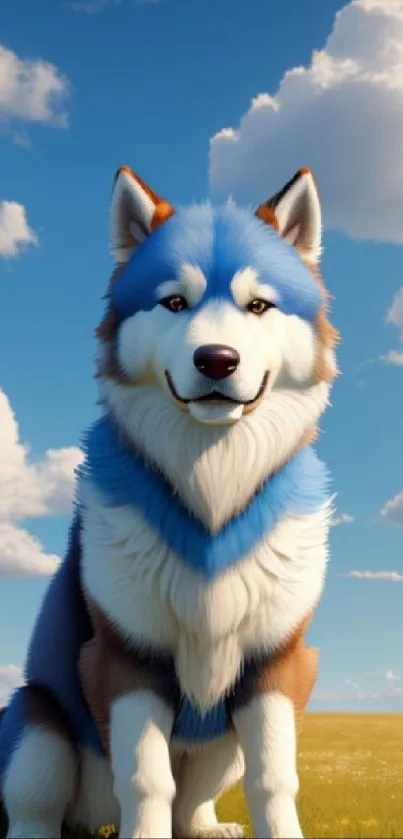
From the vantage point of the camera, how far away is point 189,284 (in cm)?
395

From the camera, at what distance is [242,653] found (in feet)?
13.5

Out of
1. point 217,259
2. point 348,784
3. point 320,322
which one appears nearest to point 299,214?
point 320,322

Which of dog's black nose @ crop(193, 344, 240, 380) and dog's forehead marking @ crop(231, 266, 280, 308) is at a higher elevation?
dog's forehead marking @ crop(231, 266, 280, 308)

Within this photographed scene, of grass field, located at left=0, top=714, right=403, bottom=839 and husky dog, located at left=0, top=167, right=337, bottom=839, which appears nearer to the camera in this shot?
husky dog, located at left=0, top=167, right=337, bottom=839

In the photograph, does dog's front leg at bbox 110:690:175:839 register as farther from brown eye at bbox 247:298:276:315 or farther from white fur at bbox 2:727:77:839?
brown eye at bbox 247:298:276:315

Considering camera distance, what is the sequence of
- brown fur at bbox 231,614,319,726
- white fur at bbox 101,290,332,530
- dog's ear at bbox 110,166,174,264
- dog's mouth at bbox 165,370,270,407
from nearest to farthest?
dog's mouth at bbox 165,370,270,407
white fur at bbox 101,290,332,530
brown fur at bbox 231,614,319,726
dog's ear at bbox 110,166,174,264

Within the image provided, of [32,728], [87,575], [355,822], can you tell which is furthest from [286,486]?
[355,822]

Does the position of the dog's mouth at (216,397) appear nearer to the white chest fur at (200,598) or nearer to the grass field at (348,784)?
the white chest fur at (200,598)

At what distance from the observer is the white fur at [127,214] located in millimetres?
4312

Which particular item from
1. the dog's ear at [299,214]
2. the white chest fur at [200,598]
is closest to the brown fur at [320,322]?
the dog's ear at [299,214]

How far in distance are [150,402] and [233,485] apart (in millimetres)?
521

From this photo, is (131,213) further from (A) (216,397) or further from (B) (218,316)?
(A) (216,397)

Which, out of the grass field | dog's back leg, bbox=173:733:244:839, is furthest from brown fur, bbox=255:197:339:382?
the grass field

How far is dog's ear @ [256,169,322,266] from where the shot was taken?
4344mm
